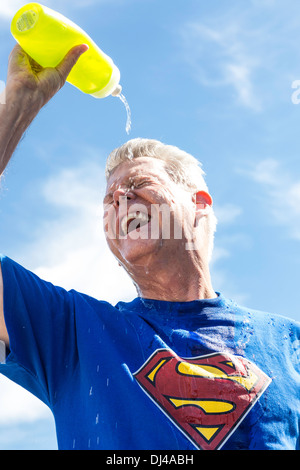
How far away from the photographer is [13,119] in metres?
2.70

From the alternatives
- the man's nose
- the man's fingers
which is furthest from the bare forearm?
the man's nose

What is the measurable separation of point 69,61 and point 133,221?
1.08 metres

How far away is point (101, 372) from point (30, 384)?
18.7 inches

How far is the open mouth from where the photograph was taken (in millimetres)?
3746

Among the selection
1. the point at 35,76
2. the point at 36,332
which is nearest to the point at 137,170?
the point at 35,76

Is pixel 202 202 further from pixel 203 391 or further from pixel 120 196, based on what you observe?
pixel 203 391

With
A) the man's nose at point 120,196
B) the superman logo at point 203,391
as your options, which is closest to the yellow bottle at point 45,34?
the man's nose at point 120,196

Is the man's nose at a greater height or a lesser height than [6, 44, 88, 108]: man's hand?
lesser

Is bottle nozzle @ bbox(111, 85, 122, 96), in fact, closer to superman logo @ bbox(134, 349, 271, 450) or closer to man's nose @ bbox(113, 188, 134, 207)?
man's nose @ bbox(113, 188, 134, 207)

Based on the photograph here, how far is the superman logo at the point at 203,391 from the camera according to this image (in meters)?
2.84

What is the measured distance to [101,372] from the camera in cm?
293

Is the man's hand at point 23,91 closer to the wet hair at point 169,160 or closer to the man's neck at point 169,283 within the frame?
the wet hair at point 169,160
